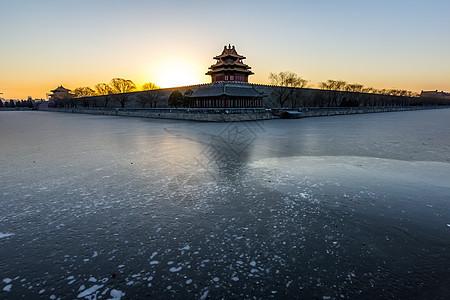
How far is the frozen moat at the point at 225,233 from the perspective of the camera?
9.23 feet

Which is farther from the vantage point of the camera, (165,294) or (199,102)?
(199,102)

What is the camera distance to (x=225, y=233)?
3924 millimetres

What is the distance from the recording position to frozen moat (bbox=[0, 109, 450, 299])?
281 centimetres

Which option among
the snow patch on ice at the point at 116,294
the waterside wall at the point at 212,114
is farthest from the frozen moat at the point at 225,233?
the waterside wall at the point at 212,114

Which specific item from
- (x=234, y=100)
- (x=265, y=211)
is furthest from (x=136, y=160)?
(x=234, y=100)

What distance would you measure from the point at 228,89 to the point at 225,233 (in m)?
39.2

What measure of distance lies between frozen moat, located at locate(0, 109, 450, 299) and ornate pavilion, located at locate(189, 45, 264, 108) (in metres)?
33.4

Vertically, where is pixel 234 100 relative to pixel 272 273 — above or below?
above

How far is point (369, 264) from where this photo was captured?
3.13 meters

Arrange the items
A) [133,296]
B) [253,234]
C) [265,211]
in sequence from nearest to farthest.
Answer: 1. [133,296]
2. [253,234]
3. [265,211]

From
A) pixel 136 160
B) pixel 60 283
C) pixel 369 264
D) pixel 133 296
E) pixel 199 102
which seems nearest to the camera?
pixel 133 296

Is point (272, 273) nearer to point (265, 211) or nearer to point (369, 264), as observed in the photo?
point (369, 264)

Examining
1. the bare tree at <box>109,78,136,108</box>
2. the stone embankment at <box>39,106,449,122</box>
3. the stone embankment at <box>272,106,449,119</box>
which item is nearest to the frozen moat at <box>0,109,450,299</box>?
the stone embankment at <box>39,106,449,122</box>

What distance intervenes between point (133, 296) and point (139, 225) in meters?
1.63
